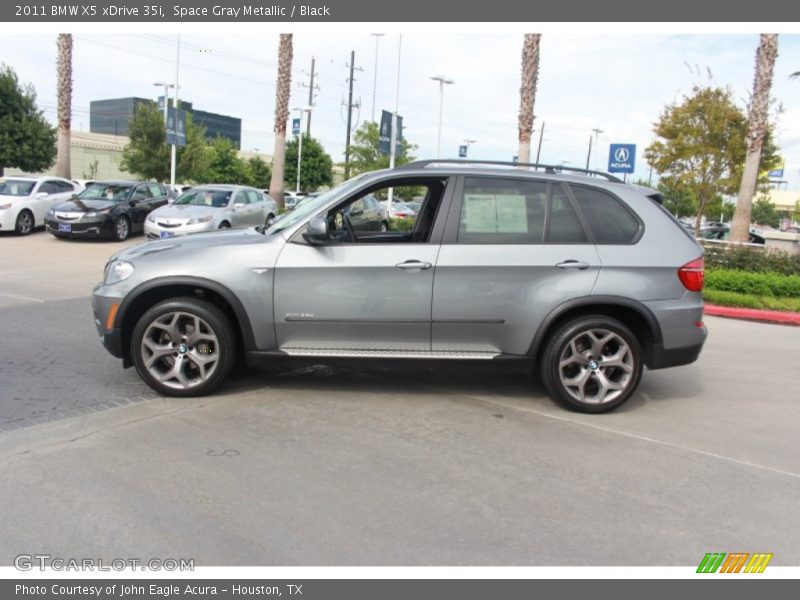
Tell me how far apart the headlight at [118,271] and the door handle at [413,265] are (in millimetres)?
2167

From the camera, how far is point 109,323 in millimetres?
5648

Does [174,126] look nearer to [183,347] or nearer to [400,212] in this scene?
[400,212]

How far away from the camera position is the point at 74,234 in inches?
706

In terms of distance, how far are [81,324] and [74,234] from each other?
35.4ft

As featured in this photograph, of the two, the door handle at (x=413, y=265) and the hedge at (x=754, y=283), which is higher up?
the door handle at (x=413, y=265)

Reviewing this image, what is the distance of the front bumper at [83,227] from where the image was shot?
17844 millimetres

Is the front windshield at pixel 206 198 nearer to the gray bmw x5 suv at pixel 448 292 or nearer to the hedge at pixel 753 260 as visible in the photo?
the hedge at pixel 753 260

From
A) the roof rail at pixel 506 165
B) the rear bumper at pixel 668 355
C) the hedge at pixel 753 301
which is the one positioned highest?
the roof rail at pixel 506 165

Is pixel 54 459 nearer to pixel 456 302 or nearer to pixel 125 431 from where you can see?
pixel 125 431

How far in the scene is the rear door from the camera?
220 inches

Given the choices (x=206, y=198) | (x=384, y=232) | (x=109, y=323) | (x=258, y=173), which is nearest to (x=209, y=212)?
(x=206, y=198)

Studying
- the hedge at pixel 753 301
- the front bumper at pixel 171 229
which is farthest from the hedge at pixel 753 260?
the front bumper at pixel 171 229

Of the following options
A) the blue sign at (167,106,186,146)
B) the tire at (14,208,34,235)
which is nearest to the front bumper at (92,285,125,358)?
the tire at (14,208,34,235)

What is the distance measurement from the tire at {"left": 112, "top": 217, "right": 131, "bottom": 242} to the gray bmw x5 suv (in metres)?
14.0
